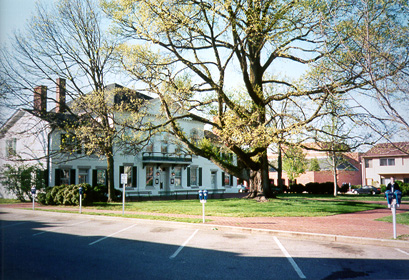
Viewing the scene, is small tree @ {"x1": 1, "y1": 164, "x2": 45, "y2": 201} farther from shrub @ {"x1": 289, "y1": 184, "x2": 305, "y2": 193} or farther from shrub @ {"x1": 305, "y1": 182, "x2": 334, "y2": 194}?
shrub @ {"x1": 289, "y1": 184, "x2": 305, "y2": 193}

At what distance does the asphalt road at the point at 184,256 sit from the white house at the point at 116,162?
13.5m

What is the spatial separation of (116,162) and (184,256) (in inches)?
991

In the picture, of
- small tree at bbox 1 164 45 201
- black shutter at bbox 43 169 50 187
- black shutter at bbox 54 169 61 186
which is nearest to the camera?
small tree at bbox 1 164 45 201

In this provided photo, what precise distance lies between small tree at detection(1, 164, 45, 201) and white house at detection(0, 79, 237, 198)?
34.9 inches

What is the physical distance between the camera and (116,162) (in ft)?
103

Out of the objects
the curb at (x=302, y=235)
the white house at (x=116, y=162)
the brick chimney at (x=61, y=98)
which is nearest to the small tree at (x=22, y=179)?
the white house at (x=116, y=162)

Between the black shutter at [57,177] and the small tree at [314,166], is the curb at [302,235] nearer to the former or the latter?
the black shutter at [57,177]

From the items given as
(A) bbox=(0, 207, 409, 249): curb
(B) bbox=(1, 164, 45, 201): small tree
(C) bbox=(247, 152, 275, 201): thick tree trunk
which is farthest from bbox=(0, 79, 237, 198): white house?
(A) bbox=(0, 207, 409, 249): curb

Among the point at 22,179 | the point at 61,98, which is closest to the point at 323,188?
the point at 61,98

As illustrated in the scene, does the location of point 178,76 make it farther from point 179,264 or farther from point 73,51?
point 179,264

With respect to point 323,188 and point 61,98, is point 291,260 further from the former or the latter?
point 323,188

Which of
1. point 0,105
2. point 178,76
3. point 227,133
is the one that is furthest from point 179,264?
point 0,105

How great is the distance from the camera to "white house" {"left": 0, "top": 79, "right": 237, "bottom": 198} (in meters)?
25.7

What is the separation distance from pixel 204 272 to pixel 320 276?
2079 millimetres
